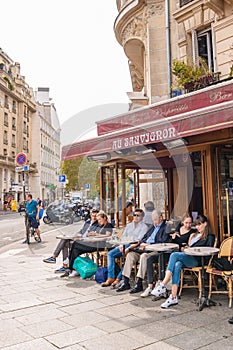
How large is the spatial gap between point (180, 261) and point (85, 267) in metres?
2.35

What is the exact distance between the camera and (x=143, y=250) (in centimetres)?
609

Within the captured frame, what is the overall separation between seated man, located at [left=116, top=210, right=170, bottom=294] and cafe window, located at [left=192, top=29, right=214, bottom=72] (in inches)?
256

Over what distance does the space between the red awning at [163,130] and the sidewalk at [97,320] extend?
2533 millimetres

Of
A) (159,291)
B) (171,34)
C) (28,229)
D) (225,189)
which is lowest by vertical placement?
(159,291)

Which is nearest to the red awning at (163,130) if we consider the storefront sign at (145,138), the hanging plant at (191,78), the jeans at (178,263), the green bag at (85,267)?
the storefront sign at (145,138)

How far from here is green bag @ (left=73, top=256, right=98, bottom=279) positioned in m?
6.87

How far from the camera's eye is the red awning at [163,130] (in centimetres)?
466

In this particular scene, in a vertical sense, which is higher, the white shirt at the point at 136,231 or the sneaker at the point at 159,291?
the white shirt at the point at 136,231

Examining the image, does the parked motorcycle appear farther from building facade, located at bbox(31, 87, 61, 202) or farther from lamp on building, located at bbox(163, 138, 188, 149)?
building facade, located at bbox(31, 87, 61, 202)

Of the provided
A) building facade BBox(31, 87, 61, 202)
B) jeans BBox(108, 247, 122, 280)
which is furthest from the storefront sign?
building facade BBox(31, 87, 61, 202)

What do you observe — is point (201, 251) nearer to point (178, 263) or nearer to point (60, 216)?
point (178, 263)

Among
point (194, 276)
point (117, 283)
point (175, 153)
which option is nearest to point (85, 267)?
point (117, 283)

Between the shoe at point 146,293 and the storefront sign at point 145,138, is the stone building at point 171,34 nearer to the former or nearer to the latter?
the storefront sign at point 145,138

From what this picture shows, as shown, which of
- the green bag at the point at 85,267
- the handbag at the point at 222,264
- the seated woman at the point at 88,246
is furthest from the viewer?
the seated woman at the point at 88,246
